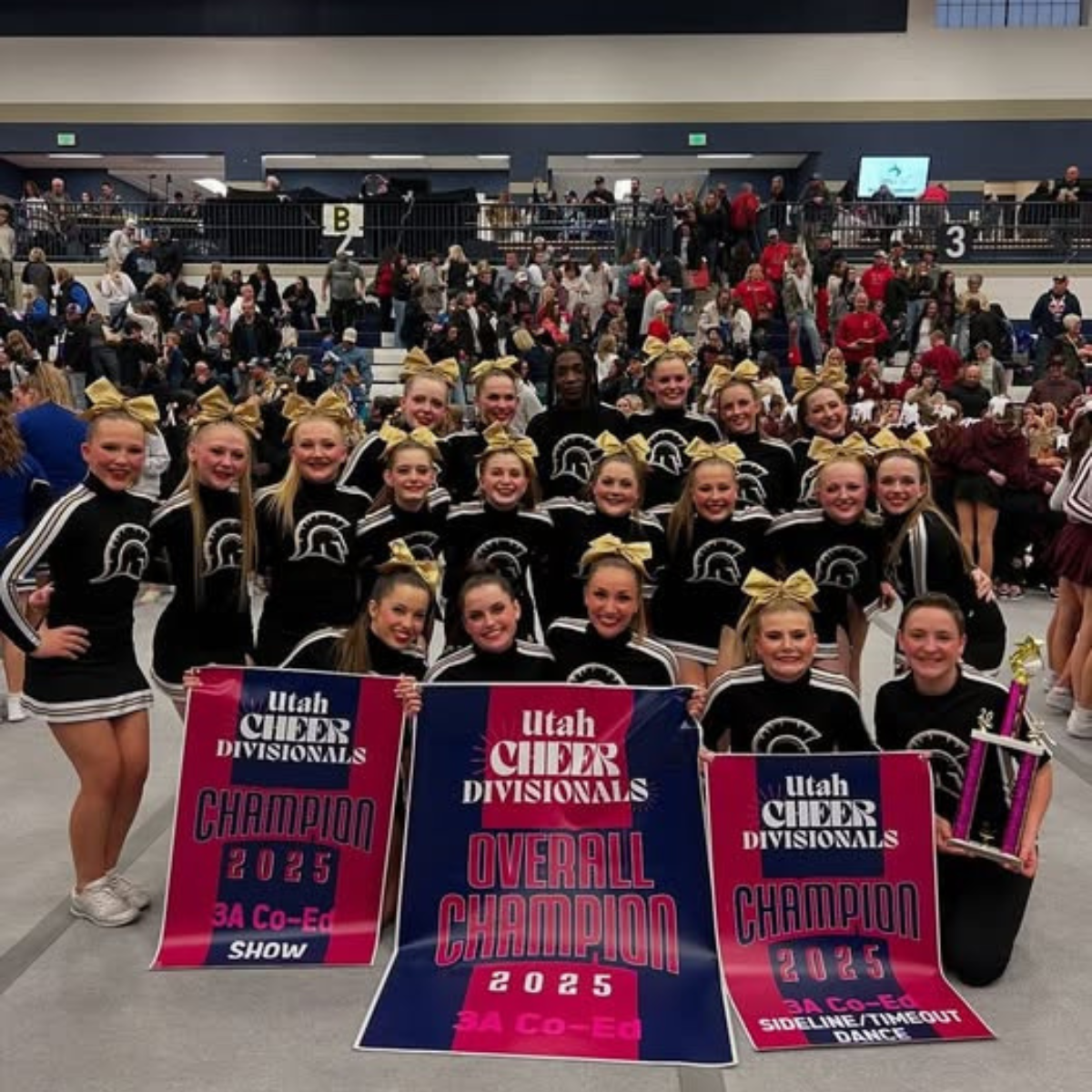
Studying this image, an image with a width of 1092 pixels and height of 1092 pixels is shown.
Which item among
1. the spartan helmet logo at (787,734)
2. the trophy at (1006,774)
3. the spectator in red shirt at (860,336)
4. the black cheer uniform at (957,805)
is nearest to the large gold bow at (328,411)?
the spartan helmet logo at (787,734)

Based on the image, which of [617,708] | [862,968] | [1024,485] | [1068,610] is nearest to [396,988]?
[617,708]

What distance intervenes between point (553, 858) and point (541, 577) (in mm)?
1451

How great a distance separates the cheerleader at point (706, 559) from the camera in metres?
4.53

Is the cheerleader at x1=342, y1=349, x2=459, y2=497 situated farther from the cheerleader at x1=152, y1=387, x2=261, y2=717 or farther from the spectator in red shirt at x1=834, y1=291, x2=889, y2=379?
the spectator in red shirt at x1=834, y1=291, x2=889, y2=379

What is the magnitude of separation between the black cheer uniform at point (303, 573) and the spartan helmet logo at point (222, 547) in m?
0.17

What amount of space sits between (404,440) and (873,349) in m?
11.2

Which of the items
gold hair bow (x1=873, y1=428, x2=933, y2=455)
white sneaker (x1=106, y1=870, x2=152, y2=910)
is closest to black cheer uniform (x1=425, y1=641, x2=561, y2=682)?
white sneaker (x1=106, y1=870, x2=152, y2=910)

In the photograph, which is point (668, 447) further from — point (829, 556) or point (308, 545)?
point (308, 545)

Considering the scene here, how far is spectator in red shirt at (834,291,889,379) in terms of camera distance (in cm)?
1443

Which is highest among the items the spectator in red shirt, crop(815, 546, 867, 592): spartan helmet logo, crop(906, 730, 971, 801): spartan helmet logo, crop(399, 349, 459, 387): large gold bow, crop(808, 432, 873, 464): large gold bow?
the spectator in red shirt

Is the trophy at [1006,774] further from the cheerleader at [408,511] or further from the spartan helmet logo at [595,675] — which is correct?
the cheerleader at [408,511]

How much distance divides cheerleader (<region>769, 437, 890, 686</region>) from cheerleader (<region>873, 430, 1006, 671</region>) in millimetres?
66

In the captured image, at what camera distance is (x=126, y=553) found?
3.66 meters

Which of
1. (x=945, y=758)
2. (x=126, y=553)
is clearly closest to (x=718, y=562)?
(x=945, y=758)
